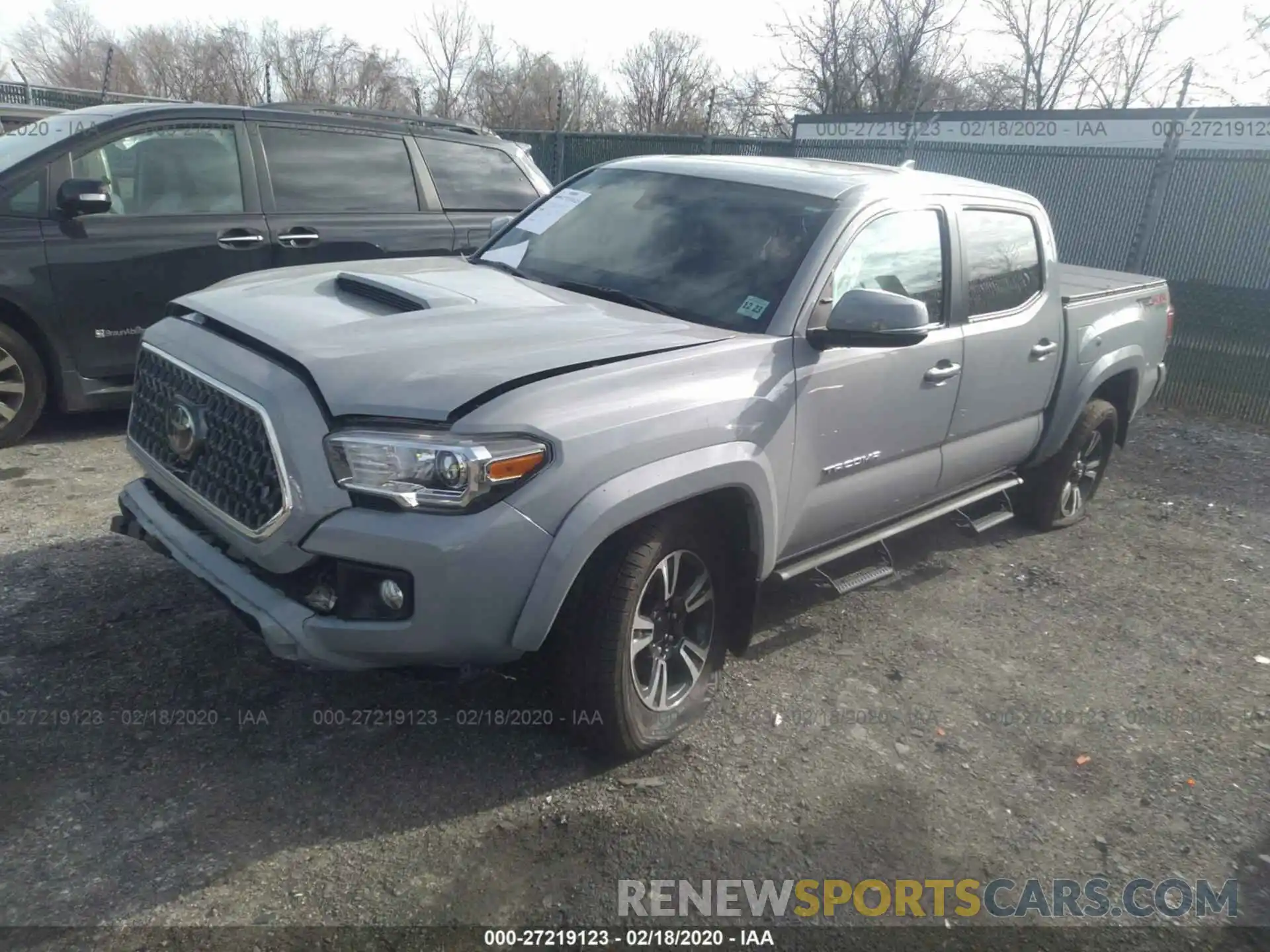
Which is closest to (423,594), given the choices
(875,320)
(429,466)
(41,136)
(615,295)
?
(429,466)

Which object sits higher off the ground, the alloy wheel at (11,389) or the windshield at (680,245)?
the windshield at (680,245)

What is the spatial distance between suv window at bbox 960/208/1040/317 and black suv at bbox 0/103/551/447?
12.1ft

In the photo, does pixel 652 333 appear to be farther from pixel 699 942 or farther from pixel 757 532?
pixel 699 942

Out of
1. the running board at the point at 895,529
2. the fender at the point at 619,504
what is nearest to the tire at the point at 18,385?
the fender at the point at 619,504

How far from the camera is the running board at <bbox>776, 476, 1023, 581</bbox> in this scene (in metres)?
3.80

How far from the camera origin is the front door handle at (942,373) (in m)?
4.18

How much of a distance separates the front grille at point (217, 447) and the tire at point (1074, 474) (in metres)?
4.36

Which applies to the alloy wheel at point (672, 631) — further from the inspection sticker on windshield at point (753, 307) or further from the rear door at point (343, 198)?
the rear door at point (343, 198)

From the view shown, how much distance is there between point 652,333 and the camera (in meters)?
3.34

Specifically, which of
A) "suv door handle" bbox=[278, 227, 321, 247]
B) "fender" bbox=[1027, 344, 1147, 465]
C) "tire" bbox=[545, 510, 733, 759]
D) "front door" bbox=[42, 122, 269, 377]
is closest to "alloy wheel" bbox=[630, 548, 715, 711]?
"tire" bbox=[545, 510, 733, 759]

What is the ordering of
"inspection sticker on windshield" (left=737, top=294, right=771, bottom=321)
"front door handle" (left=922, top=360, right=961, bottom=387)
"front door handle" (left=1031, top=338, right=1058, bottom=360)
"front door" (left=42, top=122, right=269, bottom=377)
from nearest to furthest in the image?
Answer: 1. "inspection sticker on windshield" (left=737, top=294, right=771, bottom=321)
2. "front door handle" (left=922, top=360, right=961, bottom=387)
3. "front door handle" (left=1031, top=338, right=1058, bottom=360)
4. "front door" (left=42, top=122, right=269, bottom=377)

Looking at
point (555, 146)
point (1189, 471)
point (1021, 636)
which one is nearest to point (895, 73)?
point (555, 146)

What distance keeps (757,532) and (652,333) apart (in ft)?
2.49

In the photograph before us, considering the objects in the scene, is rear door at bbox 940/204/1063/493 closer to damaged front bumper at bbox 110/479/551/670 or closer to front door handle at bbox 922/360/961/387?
front door handle at bbox 922/360/961/387
